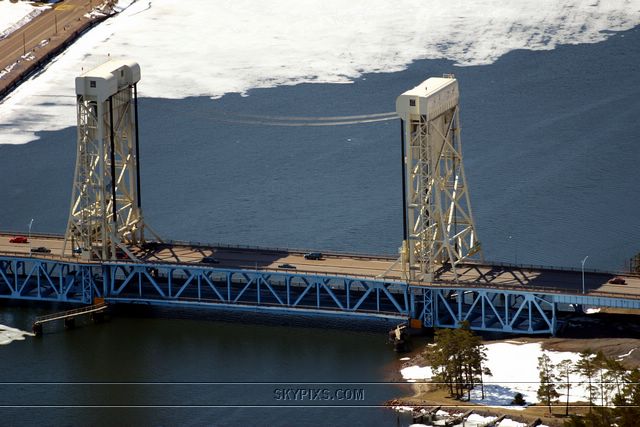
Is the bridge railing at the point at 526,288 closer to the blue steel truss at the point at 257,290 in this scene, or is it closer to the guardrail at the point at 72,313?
the blue steel truss at the point at 257,290

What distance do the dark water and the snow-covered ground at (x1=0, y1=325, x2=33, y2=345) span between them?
4.80 ft

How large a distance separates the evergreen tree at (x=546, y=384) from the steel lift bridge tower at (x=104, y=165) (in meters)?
36.1

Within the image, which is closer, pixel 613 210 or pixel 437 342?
pixel 437 342

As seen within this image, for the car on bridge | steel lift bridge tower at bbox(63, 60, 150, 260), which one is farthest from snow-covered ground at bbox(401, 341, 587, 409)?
steel lift bridge tower at bbox(63, 60, 150, 260)

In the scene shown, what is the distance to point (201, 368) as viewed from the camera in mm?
136750

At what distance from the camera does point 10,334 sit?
14412 cm

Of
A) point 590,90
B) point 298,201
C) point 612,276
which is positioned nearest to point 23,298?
point 298,201

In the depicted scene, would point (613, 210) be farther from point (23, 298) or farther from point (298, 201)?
point (23, 298)

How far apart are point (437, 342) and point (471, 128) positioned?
50.2 metres

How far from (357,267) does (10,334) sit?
24548 mm

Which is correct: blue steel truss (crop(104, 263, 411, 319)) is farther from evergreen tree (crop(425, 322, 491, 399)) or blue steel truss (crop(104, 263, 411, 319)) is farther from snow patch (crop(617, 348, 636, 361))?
snow patch (crop(617, 348, 636, 361))

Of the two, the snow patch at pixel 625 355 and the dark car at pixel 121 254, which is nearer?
the snow patch at pixel 625 355

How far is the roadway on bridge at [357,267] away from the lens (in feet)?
460

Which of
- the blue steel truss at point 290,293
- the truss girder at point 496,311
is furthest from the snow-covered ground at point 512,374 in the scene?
the blue steel truss at point 290,293
